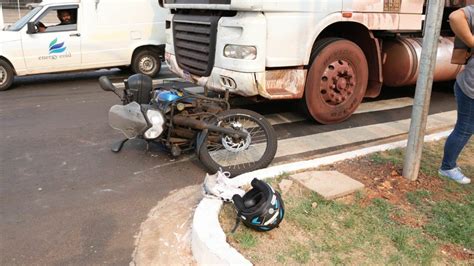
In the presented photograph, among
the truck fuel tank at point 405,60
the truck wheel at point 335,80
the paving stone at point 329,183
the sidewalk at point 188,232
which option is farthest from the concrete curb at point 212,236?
the truck fuel tank at point 405,60

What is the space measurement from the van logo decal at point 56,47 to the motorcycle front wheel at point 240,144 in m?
6.05

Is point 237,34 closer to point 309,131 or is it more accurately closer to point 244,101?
point 309,131

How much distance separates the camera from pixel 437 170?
14.4 ft

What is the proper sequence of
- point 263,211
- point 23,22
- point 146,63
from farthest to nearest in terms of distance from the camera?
point 146,63 → point 23,22 → point 263,211

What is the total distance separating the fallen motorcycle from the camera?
14.9 ft

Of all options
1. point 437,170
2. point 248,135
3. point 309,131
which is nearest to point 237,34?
point 248,135

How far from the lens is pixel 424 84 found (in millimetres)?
3861

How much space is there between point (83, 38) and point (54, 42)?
586 millimetres

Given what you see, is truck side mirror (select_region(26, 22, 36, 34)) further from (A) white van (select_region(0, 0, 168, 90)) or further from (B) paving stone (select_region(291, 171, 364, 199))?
(B) paving stone (select_region(291, 171, 364, 199))

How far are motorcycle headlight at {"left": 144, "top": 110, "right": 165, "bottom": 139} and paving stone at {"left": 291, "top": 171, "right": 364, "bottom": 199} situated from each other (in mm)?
1431

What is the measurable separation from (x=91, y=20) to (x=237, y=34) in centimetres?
559

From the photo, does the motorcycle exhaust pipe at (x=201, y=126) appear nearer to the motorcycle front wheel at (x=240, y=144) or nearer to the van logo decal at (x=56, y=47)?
the motorcycle front wheel at (x=240, y=144)

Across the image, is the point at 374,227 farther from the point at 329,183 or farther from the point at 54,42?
the point at 54,42

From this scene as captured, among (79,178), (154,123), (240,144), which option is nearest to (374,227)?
(240,144)
